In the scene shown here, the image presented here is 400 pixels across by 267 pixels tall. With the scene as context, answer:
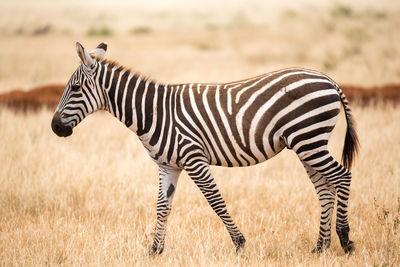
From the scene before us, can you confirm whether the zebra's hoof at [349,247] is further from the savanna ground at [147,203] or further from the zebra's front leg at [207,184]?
the zebra's front leg at [207,184]

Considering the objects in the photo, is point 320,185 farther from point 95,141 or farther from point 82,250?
point 95,141

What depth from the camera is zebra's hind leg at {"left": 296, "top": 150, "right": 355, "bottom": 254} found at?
5.10 m

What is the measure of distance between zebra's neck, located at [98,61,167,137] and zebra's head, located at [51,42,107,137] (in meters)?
0.14

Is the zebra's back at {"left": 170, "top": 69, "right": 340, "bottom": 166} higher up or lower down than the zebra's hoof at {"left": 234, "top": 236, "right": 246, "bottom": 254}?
higher up

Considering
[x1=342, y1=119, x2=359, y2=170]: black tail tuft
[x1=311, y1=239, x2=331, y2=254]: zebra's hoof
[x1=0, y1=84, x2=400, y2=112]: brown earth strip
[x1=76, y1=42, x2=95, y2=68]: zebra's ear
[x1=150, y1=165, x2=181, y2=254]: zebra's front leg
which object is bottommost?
[x1=311, y1=239, x2=331, y2=254]: zebra's hoof

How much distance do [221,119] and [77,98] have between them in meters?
1.74

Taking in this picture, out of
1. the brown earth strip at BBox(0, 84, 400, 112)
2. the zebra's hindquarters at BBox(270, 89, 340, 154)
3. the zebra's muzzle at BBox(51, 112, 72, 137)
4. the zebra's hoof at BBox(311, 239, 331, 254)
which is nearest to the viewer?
the zebra's hindquarters at BBox(270, 89, 340, 154)

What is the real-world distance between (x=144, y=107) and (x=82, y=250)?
191 centimetres

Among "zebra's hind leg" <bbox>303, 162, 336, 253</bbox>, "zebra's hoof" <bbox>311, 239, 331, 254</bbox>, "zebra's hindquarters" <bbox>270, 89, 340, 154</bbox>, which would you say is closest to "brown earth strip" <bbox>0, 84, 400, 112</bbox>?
"zebra's hind leg" <bbox>303, 162, 336, 253</bbox>

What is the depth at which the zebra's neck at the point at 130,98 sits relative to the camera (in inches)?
213

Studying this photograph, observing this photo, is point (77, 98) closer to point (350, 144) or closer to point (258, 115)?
point (258, 115)

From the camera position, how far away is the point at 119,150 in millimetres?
10188

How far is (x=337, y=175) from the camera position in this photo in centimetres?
518

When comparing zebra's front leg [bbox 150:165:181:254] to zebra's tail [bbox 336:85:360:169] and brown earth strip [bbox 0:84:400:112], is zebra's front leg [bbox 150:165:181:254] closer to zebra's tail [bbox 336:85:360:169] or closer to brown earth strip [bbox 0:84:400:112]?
zebra's tail [bbox 336:85:360:169]
